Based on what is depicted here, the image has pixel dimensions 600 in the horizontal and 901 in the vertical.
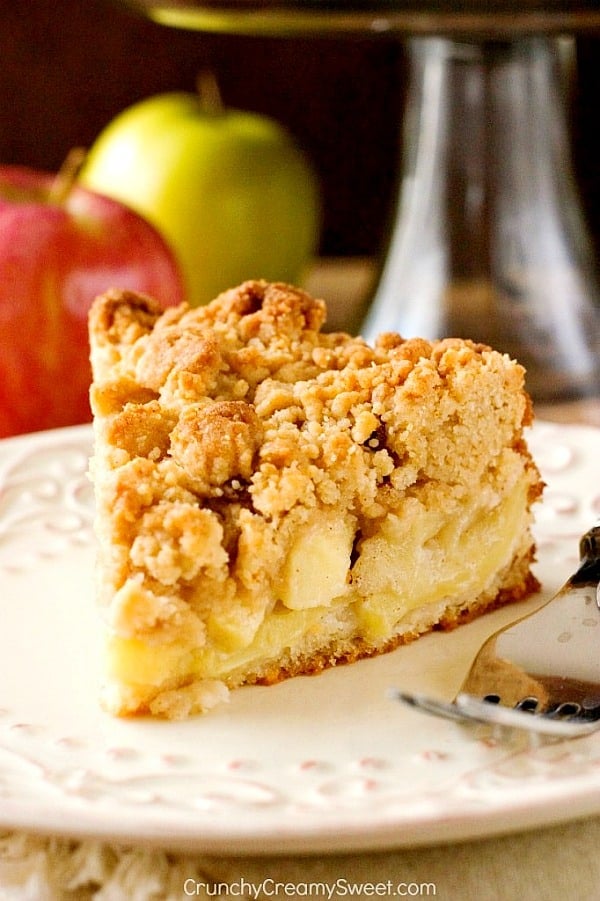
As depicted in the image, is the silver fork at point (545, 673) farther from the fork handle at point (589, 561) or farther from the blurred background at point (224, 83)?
the blurred background at point (224, 83)

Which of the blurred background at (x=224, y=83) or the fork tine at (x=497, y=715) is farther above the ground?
the blurred background at (x=224, y=83)

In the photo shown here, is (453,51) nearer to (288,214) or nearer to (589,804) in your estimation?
(288,214)

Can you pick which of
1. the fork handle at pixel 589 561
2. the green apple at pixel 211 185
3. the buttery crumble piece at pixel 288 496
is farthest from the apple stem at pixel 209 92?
the fork handle at pixel 589 561

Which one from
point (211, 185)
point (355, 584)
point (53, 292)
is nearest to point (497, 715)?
point (355, 584)

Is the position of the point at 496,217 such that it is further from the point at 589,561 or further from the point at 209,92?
the point at 589,561

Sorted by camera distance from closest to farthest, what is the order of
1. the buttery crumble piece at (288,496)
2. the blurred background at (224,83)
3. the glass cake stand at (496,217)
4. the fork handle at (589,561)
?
the buttery crumble piece at (288,496) < the fork handle at (589,561) < the glass cake stand at (496,217) < the blurred background at (224,83)

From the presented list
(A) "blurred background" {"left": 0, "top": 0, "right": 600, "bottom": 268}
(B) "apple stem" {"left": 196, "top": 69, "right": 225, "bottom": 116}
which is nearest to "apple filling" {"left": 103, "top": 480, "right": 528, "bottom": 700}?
(B) "apple stem" {"left": 196, "top": 69, "right": 225, "bottom": 116}
